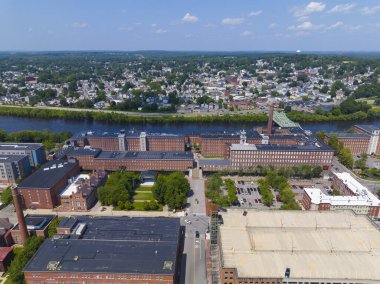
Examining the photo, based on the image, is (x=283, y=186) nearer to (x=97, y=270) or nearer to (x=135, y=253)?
(x=135, y=253)

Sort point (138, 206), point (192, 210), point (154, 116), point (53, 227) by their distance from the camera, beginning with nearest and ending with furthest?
point (53, 227) → point (192, 210) → point (138, 206) → point (154, 116)

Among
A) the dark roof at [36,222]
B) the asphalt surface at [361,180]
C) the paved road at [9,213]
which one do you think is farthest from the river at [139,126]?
the dark roof at [36,222]

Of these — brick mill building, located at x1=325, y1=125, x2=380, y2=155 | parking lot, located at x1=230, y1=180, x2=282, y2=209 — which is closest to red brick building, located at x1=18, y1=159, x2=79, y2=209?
parking lot, located at x1=230, y1=180, x2=282, y2=209

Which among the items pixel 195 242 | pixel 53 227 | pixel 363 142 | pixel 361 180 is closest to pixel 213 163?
pixel 195 242

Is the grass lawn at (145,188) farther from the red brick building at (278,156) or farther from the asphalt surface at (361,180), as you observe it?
the asphalt surface at (361,180)

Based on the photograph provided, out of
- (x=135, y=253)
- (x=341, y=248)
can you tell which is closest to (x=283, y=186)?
(x=341, y=248)

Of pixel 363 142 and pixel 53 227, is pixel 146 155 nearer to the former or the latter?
pixel 53 227

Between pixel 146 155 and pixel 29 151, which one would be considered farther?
pixel 146 155
